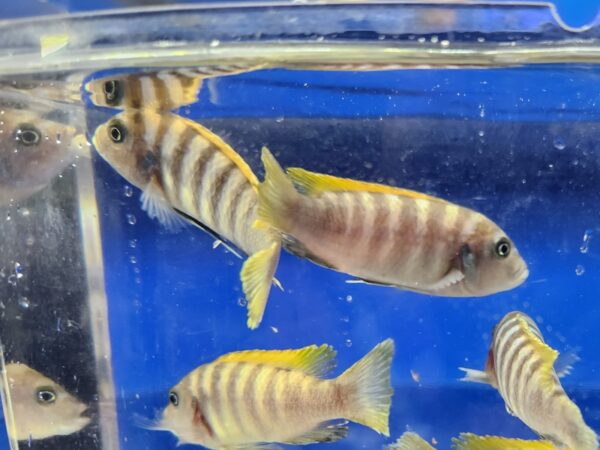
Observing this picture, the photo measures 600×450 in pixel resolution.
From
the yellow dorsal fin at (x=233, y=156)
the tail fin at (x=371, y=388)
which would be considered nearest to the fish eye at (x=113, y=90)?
the yellow dorsal fin at (x=233, y=156)

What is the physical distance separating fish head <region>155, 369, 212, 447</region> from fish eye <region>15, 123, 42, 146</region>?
1069 millimetres

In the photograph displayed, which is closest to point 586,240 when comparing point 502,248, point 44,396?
point 502,248

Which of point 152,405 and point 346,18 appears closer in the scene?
point 346,18

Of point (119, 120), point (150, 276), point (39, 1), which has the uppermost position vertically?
point (39, 1)

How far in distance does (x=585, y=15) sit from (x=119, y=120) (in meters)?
1.65

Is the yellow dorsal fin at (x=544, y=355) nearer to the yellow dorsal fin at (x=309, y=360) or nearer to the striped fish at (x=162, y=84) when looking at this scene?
the yellow dorsal fin at (x=309, y=360)

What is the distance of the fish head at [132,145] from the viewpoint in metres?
1.82

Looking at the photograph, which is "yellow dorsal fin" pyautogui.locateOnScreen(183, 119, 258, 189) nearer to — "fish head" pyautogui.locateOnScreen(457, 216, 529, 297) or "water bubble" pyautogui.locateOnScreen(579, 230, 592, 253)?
"fish head" pyautogui.locateOnScreen(457, 216, 529, 297)

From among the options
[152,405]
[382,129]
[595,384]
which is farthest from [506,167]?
[152,405]

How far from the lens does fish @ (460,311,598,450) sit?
1.62 meters

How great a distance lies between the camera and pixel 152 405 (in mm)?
2291

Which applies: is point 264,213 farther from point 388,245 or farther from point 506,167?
point 506,167

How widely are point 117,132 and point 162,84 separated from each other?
0.54m

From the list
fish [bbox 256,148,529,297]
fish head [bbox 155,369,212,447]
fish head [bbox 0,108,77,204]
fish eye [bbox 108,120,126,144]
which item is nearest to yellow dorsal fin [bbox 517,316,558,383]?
fish [bbox 256,148,529,297]
